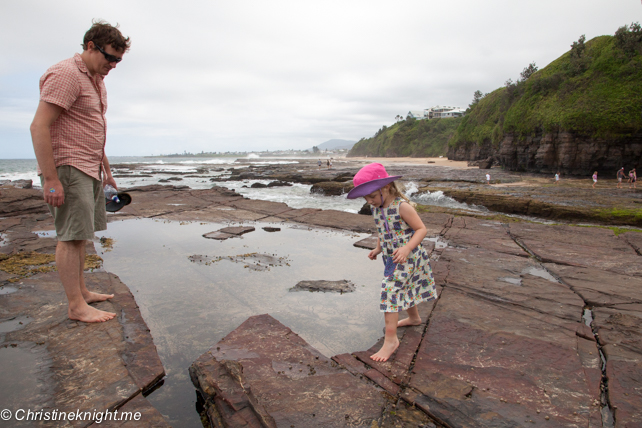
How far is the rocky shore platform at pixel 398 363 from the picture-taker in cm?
175

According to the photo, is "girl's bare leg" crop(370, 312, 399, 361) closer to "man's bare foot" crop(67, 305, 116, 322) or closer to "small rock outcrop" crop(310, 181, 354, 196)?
"man's bare foot" crop(67, 305, 116, 322)

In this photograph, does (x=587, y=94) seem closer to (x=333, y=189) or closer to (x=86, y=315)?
(x=333, y=189)

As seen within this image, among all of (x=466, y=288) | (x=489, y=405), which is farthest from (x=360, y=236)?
(x=489, y=405)

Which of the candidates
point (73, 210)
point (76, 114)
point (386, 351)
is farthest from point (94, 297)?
point (386, 351)

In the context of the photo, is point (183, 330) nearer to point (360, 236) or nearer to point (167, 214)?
point (360, 236)

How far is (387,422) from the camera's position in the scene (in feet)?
5.52

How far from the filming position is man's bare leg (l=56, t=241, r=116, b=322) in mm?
2510

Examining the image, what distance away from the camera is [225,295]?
3.43m

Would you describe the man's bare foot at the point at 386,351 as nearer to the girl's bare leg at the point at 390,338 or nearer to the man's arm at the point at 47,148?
the girl's bare leg at the point at 390,338

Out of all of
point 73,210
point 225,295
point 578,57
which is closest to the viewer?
point 73,210

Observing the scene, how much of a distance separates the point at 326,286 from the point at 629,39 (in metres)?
35.6

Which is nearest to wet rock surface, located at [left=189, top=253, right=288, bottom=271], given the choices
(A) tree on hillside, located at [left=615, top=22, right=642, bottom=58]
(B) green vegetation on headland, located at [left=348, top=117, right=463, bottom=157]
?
(A) tree on hillside, located at [left=615, top=22, right=642, bottom=58]

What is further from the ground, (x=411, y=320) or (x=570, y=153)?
(x=570, y=153)

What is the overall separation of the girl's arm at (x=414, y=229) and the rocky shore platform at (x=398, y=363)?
662 mm
